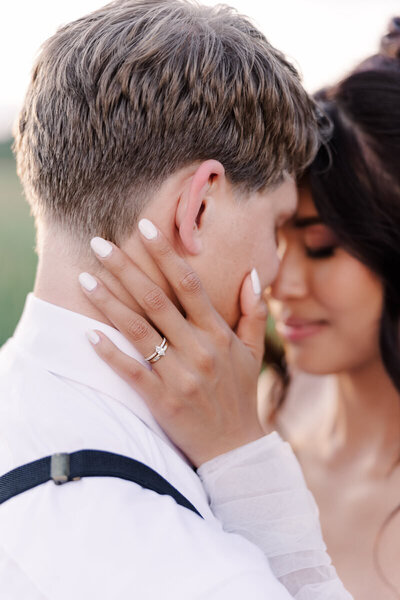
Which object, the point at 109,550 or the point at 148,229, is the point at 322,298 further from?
the point at 109,550

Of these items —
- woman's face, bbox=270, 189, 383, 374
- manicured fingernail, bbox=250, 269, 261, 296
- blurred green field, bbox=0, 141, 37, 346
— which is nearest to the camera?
manicured fingernail, bbox=250, 269, 261, 296

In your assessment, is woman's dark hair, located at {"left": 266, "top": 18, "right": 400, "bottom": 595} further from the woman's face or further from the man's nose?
the man's nose

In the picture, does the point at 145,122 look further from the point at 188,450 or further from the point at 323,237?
the point at 323,237

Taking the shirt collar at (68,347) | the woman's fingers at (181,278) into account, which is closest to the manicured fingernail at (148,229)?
the woman's fingers at (181,278)

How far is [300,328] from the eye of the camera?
286cm

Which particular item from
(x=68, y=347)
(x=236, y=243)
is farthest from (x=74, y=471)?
(x=236, y=243)

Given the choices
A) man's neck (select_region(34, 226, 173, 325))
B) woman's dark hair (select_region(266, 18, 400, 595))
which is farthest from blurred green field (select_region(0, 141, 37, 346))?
man's neck (select_region(34, 226, 173, 325))

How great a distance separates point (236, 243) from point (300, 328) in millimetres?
1271

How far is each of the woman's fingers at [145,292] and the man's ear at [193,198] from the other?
0.14m

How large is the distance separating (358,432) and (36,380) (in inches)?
87.2

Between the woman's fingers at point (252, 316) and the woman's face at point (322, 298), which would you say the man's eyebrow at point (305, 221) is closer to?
the woman's face at point (322, 298)

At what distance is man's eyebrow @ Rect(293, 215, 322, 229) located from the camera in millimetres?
2602

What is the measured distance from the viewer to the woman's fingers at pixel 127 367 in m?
1.50

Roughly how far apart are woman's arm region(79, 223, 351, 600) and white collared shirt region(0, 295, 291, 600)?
0.79 feet
